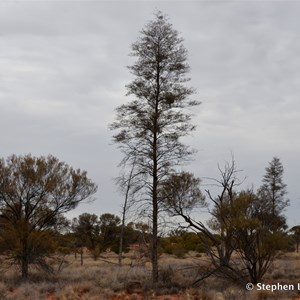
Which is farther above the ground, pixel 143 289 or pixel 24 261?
pixel 24 261

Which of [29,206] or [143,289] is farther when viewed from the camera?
[29,206]

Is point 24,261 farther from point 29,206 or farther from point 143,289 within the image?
point 143,289

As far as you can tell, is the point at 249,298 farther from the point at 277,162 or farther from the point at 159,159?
the point at 277,162

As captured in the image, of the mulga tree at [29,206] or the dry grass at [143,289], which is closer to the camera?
the dry grass at [143,289]

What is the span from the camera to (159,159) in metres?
19.7

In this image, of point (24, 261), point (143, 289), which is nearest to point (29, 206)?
point (24, 261)

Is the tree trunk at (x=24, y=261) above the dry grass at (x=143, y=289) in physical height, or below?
above

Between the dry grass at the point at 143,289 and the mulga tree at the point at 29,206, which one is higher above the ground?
the mulga tree at the point at 29,206

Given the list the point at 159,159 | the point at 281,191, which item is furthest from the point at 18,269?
the point at 281,191

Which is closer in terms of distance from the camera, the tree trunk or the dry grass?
the dry grass

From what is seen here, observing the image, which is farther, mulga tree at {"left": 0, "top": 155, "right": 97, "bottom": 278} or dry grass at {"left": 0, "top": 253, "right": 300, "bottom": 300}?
mulga tree at {"left": 0, "top": 155, "right": 97, "bottom": 278}

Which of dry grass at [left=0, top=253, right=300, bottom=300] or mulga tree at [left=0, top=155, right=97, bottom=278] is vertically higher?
mulga tree at [left=0, top=155, right=97, bottom=278]

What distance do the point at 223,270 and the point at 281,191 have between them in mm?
22570

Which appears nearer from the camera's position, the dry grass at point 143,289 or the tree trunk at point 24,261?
the dry grass at point 143,289
